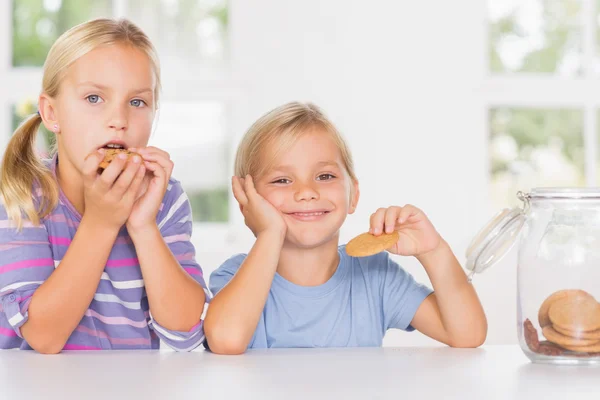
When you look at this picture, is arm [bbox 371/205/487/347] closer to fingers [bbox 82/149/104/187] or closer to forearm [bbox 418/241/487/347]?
forearm [bbox 418/241/487/347]

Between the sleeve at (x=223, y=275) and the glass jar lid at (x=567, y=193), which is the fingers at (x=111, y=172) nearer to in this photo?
the sleeve at (x=223, y=275)

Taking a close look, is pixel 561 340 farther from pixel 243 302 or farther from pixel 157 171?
pixel 157 171

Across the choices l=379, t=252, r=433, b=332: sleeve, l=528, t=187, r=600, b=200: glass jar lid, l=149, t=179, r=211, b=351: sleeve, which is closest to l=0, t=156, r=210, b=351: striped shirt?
l=149, t=179, r=211, b=351: sleeve

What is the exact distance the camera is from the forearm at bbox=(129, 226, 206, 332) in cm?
112

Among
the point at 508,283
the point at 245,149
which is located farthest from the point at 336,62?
the point at 245,149

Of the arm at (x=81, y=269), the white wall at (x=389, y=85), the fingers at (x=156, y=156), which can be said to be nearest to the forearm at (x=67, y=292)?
the arm at (x=81, y=269)

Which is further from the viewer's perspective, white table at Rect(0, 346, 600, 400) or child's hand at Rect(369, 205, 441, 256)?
child's hand at Rect(369, 205, 441, 256)

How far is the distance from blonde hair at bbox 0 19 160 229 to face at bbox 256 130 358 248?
253mm

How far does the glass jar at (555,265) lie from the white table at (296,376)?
3 centimetres

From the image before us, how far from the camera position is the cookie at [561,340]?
2.91ft

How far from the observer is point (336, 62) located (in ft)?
10.1

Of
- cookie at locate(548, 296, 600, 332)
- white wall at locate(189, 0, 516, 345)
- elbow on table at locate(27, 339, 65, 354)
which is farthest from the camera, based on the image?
white wall at locate(189, 0, 516, 345)

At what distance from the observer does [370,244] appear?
1092mm

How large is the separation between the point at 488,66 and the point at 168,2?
137 centimetres
